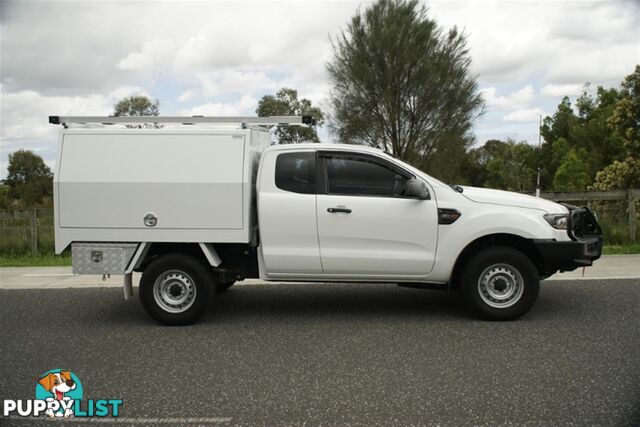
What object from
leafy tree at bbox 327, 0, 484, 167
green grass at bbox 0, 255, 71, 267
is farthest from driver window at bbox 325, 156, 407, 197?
leafy tree at bbox 327, 0, 484, 167

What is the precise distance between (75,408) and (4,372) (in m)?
1.24

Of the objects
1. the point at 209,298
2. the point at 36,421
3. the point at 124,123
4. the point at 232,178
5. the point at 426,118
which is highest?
the point at 426,118

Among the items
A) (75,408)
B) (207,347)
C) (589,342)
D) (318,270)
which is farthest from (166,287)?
(589,342)

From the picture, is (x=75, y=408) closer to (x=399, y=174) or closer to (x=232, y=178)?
(x=232, y=178)

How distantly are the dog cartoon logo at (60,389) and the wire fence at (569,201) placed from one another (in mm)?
8657

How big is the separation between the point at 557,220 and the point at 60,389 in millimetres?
5251

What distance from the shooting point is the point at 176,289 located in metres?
6.96

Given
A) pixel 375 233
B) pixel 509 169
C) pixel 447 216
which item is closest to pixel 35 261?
pixel 375 233

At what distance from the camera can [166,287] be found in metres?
6.96

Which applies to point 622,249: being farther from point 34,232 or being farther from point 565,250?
point 34,232

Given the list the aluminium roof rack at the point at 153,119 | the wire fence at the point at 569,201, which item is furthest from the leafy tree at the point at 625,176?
the aluminium roof rack at the point at 153,119

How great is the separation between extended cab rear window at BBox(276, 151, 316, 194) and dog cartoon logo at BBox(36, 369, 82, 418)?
115 inches

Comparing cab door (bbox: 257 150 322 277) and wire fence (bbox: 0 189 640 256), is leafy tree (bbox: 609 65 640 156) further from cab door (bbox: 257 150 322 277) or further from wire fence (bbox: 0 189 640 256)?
cab door (bbox: 257 150 322 277)

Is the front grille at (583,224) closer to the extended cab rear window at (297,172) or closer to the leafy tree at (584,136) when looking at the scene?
the extended cab rear window at (297,172)
